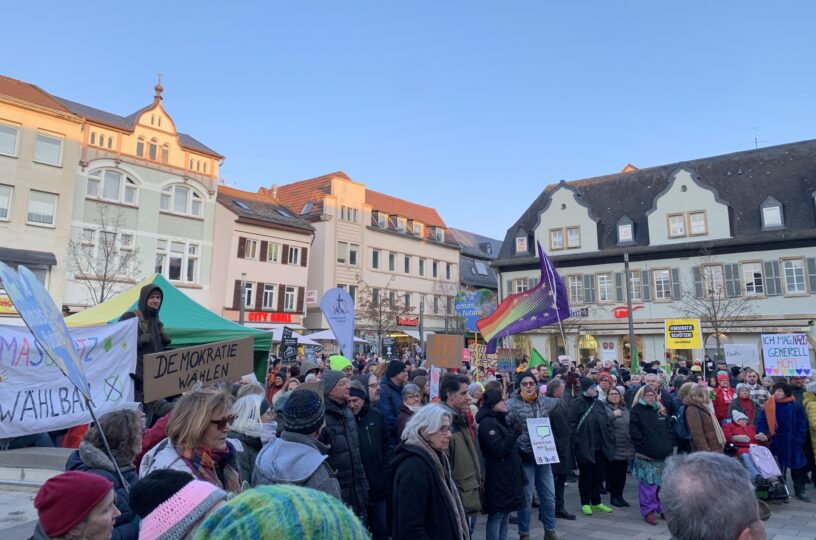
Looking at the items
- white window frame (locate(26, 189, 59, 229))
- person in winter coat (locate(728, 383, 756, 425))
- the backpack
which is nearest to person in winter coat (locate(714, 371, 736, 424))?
person in winter coat (locate(728, 383, 756, 425))

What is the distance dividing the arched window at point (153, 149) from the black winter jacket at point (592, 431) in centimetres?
3024

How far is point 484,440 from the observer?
5.73 meters

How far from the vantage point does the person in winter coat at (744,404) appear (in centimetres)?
963

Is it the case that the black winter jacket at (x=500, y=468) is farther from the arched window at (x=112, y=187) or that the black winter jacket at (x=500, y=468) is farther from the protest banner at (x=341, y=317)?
the arched window at (x=112, y=187)

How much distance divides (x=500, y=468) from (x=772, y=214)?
3407cm

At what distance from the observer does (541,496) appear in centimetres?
700

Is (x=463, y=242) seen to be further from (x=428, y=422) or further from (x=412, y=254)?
(x=428, y=422)

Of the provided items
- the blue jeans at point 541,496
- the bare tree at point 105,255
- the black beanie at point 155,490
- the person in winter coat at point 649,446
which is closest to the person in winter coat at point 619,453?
the person in winter coat at point 649,446

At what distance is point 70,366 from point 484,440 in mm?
3800

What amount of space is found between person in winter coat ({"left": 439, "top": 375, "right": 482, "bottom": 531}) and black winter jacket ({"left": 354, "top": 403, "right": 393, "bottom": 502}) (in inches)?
26.5

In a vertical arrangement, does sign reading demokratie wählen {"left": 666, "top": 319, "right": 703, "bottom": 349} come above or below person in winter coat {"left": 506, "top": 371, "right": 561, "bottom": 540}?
above

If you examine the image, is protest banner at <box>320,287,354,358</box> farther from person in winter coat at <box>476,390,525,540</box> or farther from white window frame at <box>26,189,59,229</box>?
white window frame at <box>26,189,59,229</box>

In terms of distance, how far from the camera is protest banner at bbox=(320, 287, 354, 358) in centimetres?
1112

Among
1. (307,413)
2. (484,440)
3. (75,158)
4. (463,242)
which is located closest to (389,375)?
(484,440)
